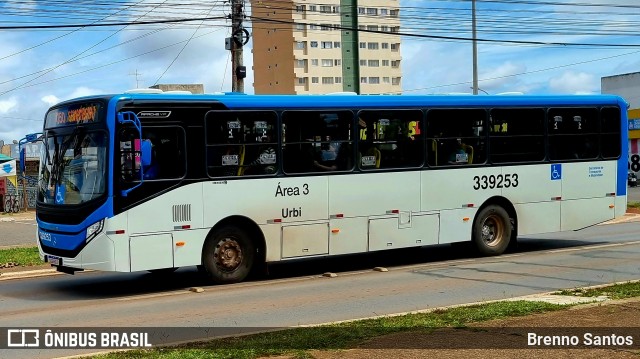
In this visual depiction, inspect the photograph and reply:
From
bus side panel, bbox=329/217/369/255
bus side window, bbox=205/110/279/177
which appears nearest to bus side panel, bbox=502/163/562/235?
bus side panel, bbox=329/217/369/255

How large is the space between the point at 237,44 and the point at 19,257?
27.5 feet

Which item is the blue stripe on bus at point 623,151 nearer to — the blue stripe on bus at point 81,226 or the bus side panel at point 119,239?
the bus side panel at point 119,239

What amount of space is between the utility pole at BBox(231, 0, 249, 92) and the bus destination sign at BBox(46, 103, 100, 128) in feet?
29.2

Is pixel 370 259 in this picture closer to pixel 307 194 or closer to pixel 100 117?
pixel 307 194

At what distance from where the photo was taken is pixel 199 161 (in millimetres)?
13609

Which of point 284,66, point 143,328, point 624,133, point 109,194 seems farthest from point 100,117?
point 284,66

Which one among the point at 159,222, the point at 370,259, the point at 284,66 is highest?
the point at 284,66

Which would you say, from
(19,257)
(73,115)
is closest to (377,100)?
(73,115)

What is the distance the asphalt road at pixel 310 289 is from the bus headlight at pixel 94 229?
3.19ft

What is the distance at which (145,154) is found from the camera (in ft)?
41.9

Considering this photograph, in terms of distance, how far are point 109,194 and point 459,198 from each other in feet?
23.0

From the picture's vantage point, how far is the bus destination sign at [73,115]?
13.1m

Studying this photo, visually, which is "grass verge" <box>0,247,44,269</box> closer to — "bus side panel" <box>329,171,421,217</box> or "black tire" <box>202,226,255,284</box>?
"black tire" <box>202,226,255,284</box>

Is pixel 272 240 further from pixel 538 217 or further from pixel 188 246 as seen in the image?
pixel 538 217
